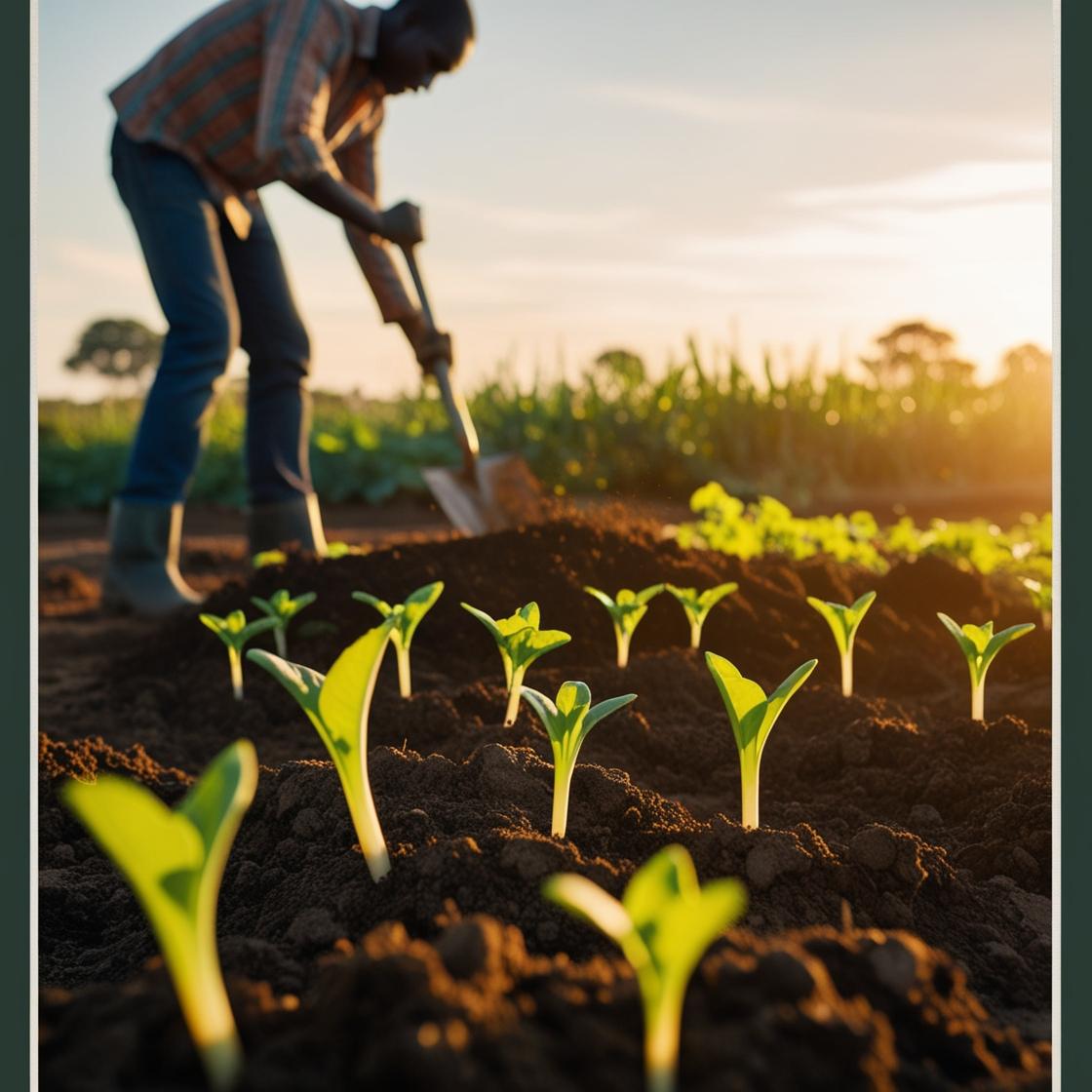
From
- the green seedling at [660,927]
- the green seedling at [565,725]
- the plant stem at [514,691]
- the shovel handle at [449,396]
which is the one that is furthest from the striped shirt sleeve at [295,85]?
the green seedling at [660,927]

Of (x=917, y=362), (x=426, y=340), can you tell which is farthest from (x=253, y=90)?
(x=917, y=362)

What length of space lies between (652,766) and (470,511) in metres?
2.42

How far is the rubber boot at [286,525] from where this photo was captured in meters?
4.55

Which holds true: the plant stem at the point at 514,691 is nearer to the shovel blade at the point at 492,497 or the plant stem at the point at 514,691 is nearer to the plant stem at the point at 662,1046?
the plant stem at the point at 662,1046

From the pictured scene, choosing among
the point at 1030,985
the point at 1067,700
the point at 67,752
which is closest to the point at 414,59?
the point at 67,752

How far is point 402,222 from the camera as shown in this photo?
4.28m

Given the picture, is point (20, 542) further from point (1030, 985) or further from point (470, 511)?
point (470, 511)

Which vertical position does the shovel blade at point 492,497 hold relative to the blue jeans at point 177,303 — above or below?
below

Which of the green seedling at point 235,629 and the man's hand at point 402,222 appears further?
the man's hand at point 402,222

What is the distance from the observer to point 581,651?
2984 millimetres

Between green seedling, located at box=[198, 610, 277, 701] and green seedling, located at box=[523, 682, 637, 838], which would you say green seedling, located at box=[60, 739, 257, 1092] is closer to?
green seedling, located at box=[523, 682, 637, 838]

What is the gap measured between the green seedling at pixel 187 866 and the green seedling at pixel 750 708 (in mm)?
714

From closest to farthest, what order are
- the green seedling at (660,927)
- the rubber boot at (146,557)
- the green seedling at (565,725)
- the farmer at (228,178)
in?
the green seedling at (660,927) → the green seedling at (565,725) → the farmer at (228,178) → the rubber boot at (146,557)

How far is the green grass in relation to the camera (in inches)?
286
